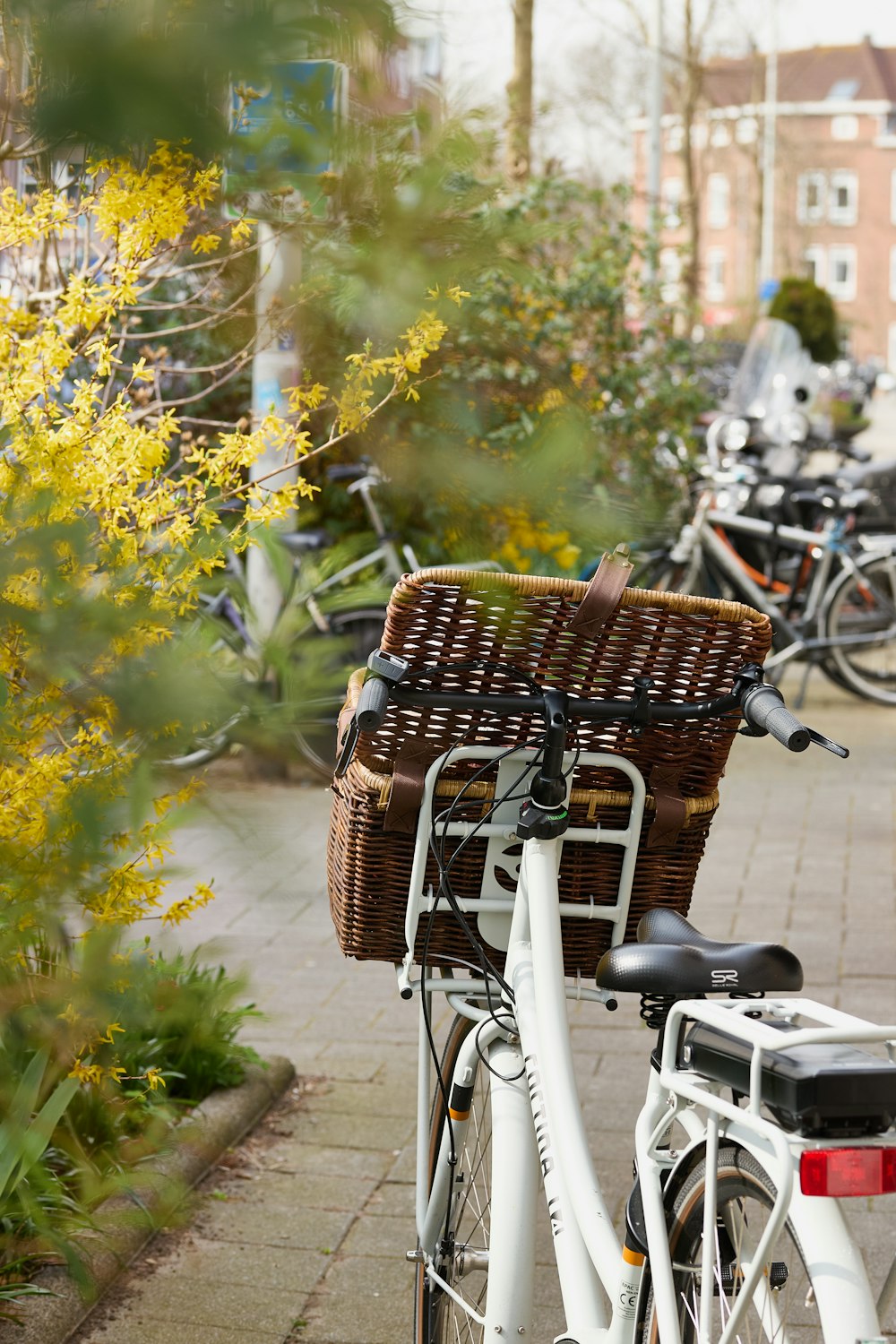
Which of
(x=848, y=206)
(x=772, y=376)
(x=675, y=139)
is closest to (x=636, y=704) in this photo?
(x=772, y=376)

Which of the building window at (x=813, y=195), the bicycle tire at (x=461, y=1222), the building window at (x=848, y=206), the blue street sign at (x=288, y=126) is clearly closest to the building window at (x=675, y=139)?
the building window at (x=813, y=195)

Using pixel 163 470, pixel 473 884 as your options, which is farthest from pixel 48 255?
pixel 473 884

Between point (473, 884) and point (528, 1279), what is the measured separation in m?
0.47

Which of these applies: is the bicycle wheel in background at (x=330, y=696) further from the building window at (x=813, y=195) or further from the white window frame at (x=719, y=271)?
the white window frame at (x=719, y=271)

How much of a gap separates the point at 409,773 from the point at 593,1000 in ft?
1.16

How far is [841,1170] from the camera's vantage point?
126 cm

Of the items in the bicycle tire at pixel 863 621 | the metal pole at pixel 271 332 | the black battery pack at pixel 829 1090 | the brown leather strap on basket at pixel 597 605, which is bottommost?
the bicycle tire at pixel 863 621

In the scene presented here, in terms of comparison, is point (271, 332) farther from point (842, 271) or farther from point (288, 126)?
point (842, 271)

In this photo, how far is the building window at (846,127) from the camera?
6556 cm

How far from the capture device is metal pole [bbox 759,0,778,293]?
25688 millimetres

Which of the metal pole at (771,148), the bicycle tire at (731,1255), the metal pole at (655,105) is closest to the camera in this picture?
the bicycle tire at (731,1255)

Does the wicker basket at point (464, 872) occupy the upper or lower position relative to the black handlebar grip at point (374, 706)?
lower

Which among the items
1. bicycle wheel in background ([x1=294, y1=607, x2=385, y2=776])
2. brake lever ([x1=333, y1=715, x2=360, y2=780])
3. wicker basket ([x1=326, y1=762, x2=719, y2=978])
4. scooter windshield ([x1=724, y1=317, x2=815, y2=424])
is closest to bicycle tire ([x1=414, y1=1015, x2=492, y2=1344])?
wicker basket ([x1=326, y1=762, x2=719, y2=978])

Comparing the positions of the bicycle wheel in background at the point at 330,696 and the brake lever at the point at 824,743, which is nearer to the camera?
the bicycle wheel in background at the point at 330,696
